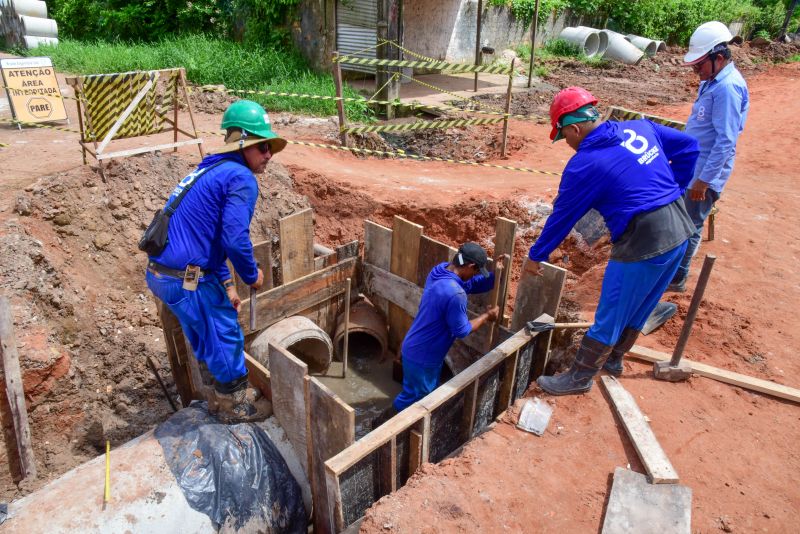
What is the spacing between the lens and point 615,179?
127 inches

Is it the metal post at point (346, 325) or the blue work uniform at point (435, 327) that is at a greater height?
the blue work uniform at point (435, 327)

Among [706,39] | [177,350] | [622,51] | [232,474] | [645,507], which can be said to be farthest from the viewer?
[622,51]

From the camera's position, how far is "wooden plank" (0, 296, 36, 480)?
390 cm

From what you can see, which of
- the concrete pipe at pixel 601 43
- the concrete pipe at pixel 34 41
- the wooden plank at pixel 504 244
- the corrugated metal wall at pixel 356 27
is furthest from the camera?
the concrete pipe at pixel 601 43

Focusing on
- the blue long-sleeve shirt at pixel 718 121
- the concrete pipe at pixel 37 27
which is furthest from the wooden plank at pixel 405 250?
the concrete pipe at pixel 37 27

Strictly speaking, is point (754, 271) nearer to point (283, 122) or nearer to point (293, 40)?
point (283, 122)

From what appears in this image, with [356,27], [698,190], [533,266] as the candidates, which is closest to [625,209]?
[533,266]

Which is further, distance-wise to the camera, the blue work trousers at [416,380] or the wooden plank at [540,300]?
the blue work trousers at [416,380]

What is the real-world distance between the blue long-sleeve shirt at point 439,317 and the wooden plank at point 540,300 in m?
0.31

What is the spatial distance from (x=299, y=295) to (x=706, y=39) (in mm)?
4184

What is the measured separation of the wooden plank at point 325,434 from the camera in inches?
125

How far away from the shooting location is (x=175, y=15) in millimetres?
15461

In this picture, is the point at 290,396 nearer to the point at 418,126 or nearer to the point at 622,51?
the point at 418,126

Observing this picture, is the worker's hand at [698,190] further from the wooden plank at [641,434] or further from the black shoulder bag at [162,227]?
the black shoulder bag at [162,227]
